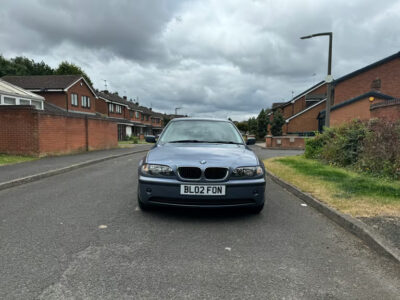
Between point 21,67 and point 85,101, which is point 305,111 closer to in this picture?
point 85,101

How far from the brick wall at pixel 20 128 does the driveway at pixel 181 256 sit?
27.3ft

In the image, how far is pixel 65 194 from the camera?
18.1ft

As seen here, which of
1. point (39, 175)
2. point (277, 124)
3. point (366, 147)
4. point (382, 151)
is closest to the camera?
point (382, 151)

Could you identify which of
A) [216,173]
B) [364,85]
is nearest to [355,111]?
[364,85]

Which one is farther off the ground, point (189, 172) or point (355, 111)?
point (355, 111)

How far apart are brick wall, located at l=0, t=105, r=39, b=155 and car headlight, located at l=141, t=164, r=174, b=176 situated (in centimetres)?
1026

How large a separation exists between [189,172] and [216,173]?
15.1 inches

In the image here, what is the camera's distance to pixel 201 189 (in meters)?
3.54

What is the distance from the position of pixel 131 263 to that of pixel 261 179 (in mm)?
2091

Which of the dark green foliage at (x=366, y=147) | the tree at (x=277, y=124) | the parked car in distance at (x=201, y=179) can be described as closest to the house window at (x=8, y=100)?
the parked car in distance at (x=201, y=179)

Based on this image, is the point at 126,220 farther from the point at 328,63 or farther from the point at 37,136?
the point at 328,63

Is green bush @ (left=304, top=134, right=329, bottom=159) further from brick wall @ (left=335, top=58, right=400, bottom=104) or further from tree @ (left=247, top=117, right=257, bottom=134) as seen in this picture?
tree @ (left=247, top=117, right=257, bottom=134)

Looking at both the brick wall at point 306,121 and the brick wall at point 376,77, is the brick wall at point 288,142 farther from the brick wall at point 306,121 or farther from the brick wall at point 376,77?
the brick wall at point 306,121

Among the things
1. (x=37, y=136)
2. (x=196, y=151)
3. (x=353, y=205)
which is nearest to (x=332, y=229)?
(x=353, y=205)
